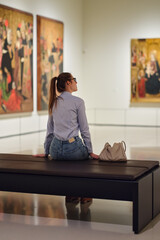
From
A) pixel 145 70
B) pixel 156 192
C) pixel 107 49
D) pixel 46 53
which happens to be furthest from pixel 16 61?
pixel 156 192

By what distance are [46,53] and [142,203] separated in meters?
17.4

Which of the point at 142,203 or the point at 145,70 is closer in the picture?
the point at 142,203

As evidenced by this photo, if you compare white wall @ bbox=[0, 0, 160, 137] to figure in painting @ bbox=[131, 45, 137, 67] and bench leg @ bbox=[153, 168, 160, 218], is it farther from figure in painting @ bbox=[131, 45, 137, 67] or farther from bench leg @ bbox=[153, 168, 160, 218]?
bench leg @ bbox=[153, 168, 160, 218]

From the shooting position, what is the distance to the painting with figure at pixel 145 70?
26516mm

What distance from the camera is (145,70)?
2670 cm

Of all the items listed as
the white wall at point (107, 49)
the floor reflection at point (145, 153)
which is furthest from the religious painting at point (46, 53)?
the floor reflection at point (145, 153)

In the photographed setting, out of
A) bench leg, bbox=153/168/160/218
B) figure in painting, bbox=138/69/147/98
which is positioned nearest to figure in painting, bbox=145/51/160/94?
figure in painting, bbox=138/69/147/98

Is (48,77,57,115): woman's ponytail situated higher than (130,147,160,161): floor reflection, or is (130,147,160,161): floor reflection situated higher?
(48,77,57,115): woman's ponytail

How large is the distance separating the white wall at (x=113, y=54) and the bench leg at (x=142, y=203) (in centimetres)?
1946

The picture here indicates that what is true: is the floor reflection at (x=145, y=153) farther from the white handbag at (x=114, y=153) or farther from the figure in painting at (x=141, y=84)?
the figure in painting at (x=141, y=84)

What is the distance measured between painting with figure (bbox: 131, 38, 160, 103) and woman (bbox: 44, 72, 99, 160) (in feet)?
60.9

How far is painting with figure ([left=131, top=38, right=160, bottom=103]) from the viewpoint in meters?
26.5

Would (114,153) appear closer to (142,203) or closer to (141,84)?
(142,203)

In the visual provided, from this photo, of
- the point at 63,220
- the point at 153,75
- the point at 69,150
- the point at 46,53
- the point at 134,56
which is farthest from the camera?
the point at 134,56
